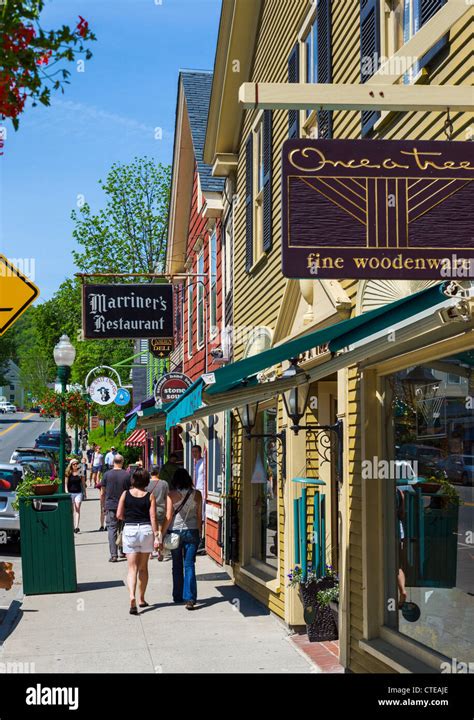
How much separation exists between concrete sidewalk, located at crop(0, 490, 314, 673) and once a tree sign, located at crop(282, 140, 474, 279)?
4.50 metres

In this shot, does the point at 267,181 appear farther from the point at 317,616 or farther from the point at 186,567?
the point at 317,616

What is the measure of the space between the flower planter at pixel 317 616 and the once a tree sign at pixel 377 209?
499 centimetres

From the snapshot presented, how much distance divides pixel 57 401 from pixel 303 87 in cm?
1805

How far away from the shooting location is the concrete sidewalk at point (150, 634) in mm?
8523

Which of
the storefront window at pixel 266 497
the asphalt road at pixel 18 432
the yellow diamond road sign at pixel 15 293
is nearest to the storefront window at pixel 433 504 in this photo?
the yellow diamond road sign at pixel 15 293

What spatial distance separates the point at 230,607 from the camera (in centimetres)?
1182

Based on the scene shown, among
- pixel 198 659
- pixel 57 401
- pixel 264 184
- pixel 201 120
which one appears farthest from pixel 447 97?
pixel 57 401

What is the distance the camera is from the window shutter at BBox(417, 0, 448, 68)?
6391mm

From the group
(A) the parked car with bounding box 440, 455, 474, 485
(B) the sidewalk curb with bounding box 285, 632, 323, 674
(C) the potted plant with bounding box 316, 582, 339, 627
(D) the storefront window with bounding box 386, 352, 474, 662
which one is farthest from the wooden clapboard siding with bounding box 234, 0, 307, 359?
(A) the parked car with bounding box 440, 455, 474, 485

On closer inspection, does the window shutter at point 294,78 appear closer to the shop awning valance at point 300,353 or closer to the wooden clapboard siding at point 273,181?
the wooden clapboard siding at point 273,181

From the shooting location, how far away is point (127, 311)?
18.6 m

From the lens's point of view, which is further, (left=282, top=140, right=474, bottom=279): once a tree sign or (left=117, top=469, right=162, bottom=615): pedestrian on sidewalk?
(left=117, top=469, right=162, bottom=615): pedestrian on sidewalk

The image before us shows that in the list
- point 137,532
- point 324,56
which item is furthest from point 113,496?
point 324,56

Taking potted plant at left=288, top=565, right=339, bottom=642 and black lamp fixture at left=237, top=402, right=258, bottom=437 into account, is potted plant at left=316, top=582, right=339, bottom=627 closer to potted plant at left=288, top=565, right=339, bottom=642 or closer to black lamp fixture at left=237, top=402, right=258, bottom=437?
potted plant at left=288, top=565, right=339, bottom=642
